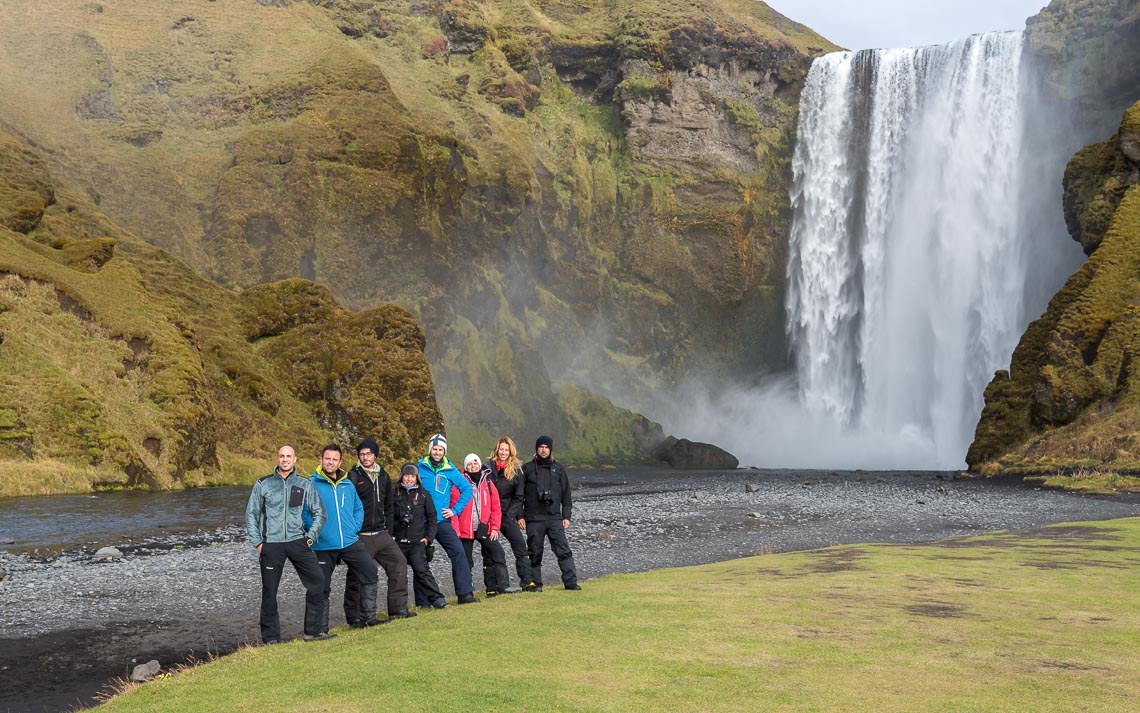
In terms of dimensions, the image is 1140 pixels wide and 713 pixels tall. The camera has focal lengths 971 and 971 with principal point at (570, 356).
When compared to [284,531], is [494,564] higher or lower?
lower

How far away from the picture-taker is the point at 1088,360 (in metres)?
61.4

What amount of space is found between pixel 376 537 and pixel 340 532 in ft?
2.99

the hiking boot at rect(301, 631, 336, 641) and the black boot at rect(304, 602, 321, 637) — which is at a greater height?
the black boot at rect(304, 602, 321, 637)

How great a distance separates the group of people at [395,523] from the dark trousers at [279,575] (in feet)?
0.04

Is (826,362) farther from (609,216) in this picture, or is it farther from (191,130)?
(191,130)

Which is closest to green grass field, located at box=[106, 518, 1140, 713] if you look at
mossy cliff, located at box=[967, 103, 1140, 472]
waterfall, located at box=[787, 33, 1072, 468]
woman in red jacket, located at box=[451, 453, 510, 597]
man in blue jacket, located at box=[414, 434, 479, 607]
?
man in blue jacket, located at box=[414, 434, 479, 607]

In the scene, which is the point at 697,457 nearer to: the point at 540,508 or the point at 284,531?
the point at 540,508

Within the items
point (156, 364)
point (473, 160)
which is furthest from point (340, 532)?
point (473, 160)

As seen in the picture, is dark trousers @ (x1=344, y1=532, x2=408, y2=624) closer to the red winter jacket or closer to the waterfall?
the red winter jacket

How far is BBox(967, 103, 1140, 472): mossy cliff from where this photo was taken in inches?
2231

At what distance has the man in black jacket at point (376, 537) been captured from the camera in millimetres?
13820

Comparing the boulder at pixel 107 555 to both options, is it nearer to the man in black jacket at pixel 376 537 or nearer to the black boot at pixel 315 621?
the man in black jacket at pixel 376 537

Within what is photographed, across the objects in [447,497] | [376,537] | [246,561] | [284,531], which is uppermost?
[447,497]

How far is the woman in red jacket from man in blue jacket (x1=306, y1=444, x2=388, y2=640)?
7.39 feet
